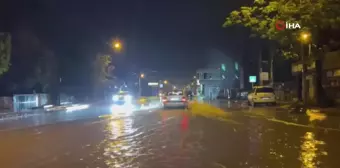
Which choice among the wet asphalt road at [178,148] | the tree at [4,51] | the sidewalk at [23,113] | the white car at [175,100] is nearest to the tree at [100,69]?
the sidewalk at [23,113]

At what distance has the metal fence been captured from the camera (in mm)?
41219

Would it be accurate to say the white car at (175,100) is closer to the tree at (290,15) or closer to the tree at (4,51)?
the tree at (4,51)

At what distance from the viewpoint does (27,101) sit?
44.0 meters

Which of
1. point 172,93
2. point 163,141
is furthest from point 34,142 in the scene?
point 172,93

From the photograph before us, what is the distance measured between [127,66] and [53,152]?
85.5 m

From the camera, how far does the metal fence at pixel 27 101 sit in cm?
4122

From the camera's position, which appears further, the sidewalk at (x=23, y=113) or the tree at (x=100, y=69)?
the tree at (x=100, y=69)

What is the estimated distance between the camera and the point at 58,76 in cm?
5097

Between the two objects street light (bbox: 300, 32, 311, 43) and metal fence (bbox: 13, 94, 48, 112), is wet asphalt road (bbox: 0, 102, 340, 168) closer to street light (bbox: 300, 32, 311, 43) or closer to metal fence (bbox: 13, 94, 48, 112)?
street light (bbox: 300, 32, 311, 43)

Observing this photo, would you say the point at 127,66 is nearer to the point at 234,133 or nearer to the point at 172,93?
the point at 172,93

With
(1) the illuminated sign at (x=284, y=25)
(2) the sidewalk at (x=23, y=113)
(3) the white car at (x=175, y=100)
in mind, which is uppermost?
(1) the illuminated sign at (x=284, y=25)

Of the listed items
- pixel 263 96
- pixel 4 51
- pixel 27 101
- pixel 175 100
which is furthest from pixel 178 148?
pixel 27 101

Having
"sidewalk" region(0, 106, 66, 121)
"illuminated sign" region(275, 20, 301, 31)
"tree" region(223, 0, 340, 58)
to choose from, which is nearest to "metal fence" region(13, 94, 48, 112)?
"sidewalk" region(0, 106, 66, 121)

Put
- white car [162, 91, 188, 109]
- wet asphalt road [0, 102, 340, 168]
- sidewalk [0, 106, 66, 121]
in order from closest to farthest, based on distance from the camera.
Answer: wet asphalt road [0, 102, 340, 168]
sidewalk [0, 106, 66, 121]
white car [162, 91, 188, 109]
